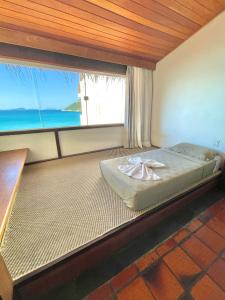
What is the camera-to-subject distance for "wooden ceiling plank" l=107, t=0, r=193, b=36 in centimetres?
161

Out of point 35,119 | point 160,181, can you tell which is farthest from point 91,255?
point 35,119

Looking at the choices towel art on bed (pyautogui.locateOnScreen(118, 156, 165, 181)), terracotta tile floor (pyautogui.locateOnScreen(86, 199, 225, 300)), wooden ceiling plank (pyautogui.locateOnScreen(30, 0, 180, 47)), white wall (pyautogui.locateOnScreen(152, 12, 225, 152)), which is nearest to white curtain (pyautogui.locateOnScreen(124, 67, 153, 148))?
white wall (pyautogui.locateOnScreen(152, 12, 225, 152))

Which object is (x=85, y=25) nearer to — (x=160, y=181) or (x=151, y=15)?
(x=151, y=15)

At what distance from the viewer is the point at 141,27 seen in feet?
6.57

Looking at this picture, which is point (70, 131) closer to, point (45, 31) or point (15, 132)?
point (15, 132)

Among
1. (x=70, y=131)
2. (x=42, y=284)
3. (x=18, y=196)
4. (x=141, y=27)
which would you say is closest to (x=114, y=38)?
(x=141, y=27)

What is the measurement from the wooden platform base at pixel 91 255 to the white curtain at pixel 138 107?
1.96 meters

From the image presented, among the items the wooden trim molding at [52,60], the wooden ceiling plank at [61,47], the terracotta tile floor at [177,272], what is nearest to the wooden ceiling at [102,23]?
the wooden ceiling plank at [61,47]

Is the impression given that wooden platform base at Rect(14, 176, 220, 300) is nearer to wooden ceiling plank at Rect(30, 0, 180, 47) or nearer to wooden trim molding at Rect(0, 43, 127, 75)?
wooden ceiling plank at Rect(30, 0, 180, 47)

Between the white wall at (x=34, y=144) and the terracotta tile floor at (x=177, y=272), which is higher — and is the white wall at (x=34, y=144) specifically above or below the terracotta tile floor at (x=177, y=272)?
above

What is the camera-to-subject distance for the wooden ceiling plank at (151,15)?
1607mm

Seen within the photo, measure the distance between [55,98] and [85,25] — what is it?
1.31 meters

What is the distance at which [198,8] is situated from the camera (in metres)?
1.87

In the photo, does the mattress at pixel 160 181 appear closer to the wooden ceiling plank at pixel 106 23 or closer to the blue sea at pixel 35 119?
the blue sea at pixel 35 119
